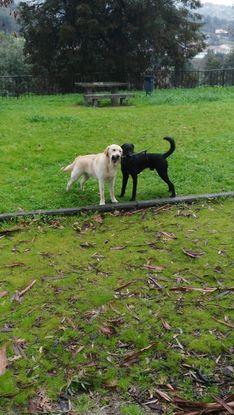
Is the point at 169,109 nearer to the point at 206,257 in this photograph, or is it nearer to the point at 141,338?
the point at 206,257

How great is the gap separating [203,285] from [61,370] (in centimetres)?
189

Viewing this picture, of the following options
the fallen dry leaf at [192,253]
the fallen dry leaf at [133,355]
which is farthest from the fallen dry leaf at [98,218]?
the fallen dry leaf at [133,355]

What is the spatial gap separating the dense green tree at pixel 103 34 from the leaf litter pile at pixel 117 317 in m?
19.2

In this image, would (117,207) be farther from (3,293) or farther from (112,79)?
(112,79)

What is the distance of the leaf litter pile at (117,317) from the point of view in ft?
11.7

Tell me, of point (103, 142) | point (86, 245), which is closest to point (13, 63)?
point (103, 142)

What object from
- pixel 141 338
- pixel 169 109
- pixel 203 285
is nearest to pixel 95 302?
pixel 141 338

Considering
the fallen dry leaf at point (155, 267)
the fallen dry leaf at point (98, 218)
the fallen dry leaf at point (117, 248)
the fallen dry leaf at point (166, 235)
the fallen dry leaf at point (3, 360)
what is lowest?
the fallen dry leaf at point (3, 360)

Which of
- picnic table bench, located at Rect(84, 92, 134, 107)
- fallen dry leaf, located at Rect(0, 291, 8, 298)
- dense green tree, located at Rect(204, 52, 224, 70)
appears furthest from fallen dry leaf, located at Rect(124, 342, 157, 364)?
dense green tree, located at Rect(204, 52, 224, 70)

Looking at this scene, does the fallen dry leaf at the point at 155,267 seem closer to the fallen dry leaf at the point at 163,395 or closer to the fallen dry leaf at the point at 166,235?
the fallen dry leaf at the point at 166,235

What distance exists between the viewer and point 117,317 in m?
4.46

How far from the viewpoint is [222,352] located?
158 inches

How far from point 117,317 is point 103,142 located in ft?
22.8

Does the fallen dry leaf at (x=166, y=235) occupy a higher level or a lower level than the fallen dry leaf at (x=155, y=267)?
higher
